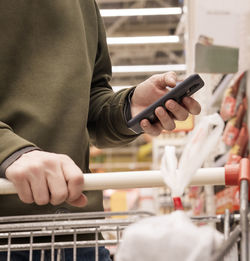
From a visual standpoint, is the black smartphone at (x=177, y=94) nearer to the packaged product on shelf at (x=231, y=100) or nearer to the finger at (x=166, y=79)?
the finger at (x=166, y=79)

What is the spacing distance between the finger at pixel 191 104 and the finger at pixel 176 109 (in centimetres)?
1

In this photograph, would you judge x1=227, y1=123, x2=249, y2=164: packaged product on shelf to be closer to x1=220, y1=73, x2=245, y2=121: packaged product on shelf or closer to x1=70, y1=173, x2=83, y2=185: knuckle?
x1=220, y1=73, x2=245, y2=121: packaged product on shelf

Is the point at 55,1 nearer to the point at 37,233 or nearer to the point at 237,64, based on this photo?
the point at 37,233

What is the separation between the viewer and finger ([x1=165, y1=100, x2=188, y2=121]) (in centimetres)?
120

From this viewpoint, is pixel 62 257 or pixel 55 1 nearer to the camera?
pixel 62 257

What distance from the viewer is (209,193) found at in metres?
3.47

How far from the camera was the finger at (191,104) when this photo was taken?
1.23m

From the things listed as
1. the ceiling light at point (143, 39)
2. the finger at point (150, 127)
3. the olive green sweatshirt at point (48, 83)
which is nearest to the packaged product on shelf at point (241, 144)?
the olive green sweatshirt at point (48, 83)

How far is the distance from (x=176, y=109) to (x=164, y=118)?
43 mm

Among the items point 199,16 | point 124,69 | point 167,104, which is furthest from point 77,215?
point 124,69

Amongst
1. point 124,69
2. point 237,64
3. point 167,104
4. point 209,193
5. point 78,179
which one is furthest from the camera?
point 124,69

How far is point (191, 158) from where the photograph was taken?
789 millimetres

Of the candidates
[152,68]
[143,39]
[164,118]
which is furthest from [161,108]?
[152,68]

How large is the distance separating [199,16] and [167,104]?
7.05 feet
